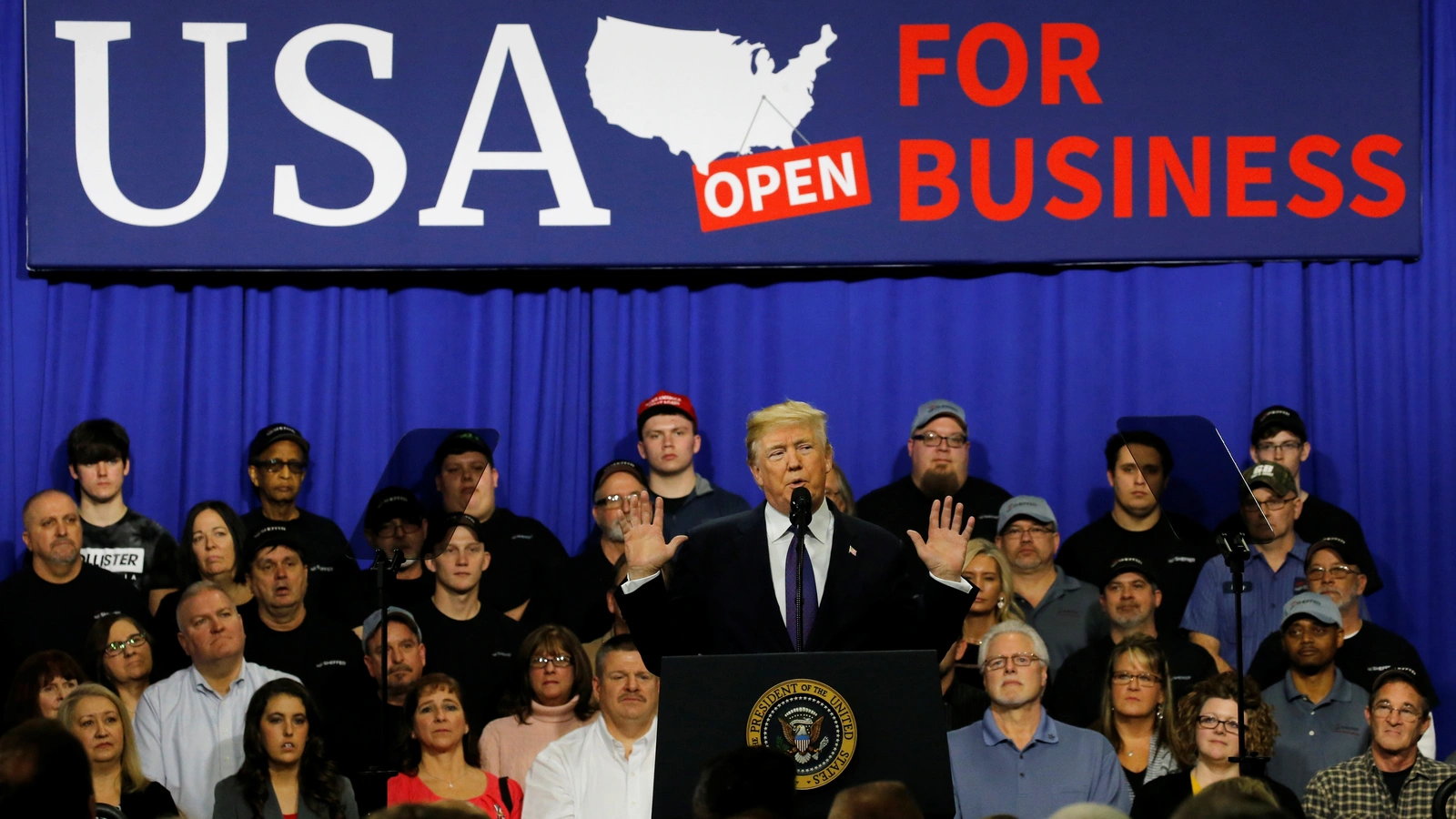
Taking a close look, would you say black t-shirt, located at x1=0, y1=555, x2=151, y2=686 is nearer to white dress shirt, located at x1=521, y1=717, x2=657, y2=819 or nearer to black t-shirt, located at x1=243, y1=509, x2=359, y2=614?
black t-shirt, located at x1=243, y1=509, x2=359, y2=614

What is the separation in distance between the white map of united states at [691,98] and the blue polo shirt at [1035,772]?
8.95 feet

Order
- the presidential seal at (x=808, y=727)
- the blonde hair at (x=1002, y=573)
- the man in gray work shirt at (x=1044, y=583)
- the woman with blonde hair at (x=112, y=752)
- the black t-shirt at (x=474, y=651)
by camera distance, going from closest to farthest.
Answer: the presidential seal at (x=808, y=727) → the woman with blonde hair at (x=112, y=752) → the blonde hair at (x=1002, y=573) → the black t-shirt at (x=474, y=651) → the man in gray work shirt at (x=1044, y=583)

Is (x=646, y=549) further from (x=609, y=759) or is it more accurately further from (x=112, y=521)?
(x=112, y=521)

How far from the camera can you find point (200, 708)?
4.86m

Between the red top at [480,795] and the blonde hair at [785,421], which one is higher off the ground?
the blonde hair at [785,421]

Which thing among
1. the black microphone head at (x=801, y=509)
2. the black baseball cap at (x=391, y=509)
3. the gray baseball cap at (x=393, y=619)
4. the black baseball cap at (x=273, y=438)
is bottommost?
the gray baseball cap at (x=393, y=619)

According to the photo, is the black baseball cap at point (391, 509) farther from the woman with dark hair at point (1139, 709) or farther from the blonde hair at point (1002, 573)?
the woman with dark hair at point (1139, 709)

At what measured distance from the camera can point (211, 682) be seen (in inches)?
193

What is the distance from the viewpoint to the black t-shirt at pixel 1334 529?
18.7 ft

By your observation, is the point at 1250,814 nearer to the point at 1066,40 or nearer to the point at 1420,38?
the point at 1066,40

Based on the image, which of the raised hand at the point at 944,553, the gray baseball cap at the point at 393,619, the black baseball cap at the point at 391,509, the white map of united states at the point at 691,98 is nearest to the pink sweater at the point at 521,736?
the gray baseball cap at the point at 393,619

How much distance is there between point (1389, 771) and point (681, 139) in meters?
3.46

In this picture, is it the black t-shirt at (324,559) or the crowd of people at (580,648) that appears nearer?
the crowd of people at (580,648)

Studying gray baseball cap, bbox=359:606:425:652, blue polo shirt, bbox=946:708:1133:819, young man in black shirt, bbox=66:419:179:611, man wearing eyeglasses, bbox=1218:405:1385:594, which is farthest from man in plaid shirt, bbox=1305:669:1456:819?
young man in black shirt, bbox=66:419:179:611
